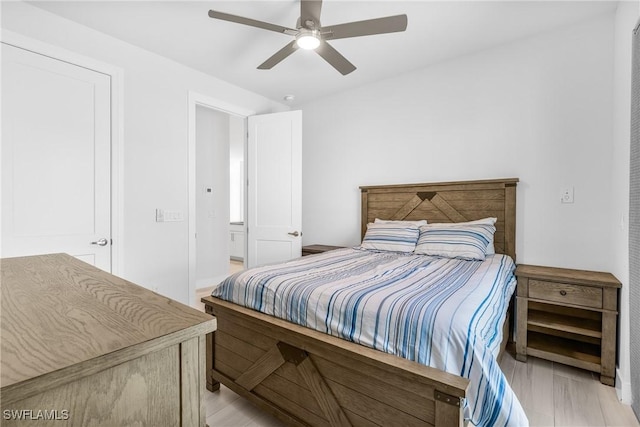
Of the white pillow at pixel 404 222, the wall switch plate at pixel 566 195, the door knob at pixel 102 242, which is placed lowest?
the door knob at pixel 102 242

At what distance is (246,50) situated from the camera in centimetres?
283

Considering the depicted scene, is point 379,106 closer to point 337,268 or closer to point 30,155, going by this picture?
point 337,268

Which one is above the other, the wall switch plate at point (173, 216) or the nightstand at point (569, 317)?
the wall switch plate at point (173, 216)

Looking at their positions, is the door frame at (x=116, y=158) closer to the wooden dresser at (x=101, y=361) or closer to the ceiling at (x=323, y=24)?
the ceiling at (x=323, y=24)

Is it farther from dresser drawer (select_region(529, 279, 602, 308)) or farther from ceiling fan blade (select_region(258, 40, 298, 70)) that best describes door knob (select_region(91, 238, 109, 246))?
dresser drawer (select_region(529, 279, 602, 308))

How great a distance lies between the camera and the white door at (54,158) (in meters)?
2.09

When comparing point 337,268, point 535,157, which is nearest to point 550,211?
point 535,157

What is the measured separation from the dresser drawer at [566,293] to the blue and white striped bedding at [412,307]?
22 centimetres

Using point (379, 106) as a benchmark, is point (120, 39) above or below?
above

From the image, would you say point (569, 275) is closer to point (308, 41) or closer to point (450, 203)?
point (450, 203)

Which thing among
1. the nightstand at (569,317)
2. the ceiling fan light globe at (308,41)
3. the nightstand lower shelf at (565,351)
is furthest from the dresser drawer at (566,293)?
the ceiling fan light globe at (308,41)

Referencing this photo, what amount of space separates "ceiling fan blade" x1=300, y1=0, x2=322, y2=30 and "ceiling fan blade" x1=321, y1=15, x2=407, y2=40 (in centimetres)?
11

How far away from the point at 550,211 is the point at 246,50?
9.81 ft

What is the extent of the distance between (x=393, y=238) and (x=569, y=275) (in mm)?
1317
